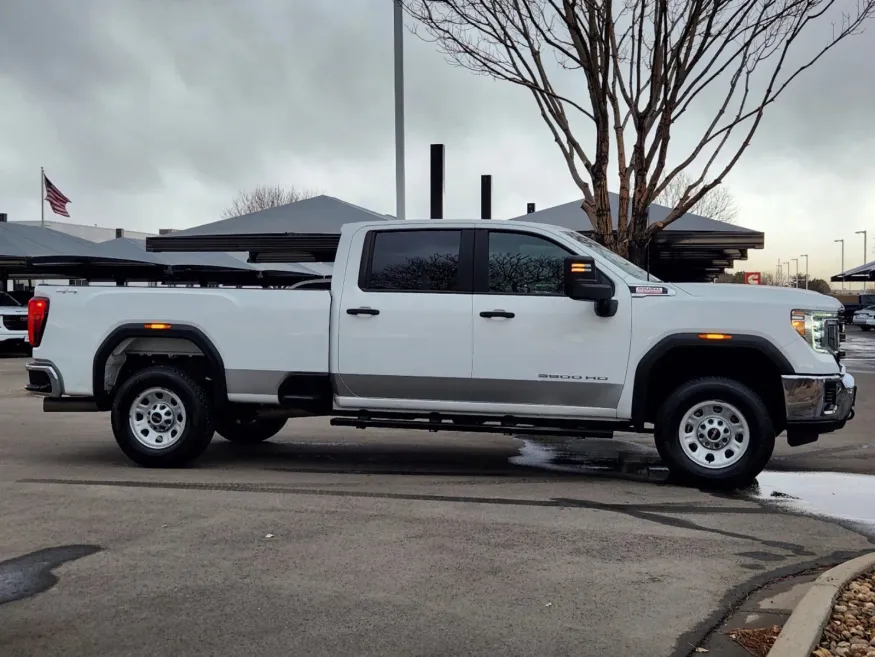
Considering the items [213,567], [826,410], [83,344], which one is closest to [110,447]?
[83,344]

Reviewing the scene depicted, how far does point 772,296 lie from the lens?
7805 millimetres

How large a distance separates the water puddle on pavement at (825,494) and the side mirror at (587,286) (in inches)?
74.7

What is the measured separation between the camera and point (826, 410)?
773 centimetres

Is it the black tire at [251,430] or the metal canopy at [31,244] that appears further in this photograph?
the metal canopy at [31,244]

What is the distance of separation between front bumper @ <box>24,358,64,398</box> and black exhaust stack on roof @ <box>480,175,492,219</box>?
13.7m

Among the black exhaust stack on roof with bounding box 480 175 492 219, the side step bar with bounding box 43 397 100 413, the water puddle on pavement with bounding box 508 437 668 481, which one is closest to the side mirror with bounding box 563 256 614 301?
the water puddle on pavement with bounding box 508 437 668 481

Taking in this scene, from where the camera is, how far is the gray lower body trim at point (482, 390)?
800 cm

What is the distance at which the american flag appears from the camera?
45.0m

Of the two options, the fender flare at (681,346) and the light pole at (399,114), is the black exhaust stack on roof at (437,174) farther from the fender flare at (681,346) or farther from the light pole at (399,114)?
the fender flare at (681,346)

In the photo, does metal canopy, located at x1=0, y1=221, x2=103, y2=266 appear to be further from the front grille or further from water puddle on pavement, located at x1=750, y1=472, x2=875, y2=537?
water puddle on pavement, located at x1=750, y1=472, x2=875, y2=537

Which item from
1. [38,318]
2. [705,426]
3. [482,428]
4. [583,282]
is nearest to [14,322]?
[38,318]

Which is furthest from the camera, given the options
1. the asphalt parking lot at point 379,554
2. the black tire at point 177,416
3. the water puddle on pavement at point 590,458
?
the water puddle on pavement at point 590,458

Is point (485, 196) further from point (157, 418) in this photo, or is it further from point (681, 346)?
point (681, 346)

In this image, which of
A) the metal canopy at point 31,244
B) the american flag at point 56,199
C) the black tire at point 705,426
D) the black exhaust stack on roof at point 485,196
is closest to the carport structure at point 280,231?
the black exhaust stack on roof at point 485,196
